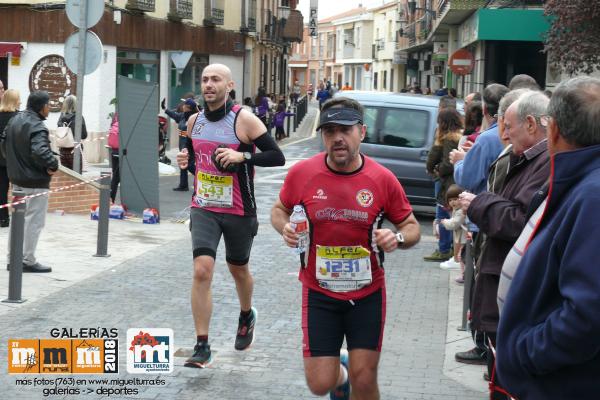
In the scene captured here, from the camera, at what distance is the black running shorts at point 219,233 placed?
6.91 metres

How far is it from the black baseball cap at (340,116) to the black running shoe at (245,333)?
103 inches

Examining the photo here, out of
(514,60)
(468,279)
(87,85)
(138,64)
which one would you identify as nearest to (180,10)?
(138,64)

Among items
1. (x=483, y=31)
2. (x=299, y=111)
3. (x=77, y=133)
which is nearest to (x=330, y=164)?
(x=77, y=133)

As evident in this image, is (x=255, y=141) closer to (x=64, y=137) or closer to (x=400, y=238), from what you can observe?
(x=400, y=238)

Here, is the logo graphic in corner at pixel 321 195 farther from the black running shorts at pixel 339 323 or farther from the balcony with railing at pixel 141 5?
the balcony with railing at pixel 141 5

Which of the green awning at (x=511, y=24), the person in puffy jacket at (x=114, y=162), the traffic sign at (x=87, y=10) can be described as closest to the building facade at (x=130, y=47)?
the person in puffy jacket at (x=114, y=162)

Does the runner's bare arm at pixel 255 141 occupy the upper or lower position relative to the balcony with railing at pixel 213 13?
lower

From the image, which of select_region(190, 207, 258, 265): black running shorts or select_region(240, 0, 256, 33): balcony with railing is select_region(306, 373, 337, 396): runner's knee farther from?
select_region(240, 0, 256, 33): balcony with railing

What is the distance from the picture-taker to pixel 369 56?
315ft

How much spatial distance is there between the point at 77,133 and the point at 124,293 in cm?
559

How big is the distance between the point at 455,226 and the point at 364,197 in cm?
397

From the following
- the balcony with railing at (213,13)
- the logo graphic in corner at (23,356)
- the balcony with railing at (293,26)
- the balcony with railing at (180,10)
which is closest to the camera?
the logo graphic in corner at (23,356)

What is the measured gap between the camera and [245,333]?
24.1 ft

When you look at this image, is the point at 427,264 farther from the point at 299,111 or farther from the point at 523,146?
the point at 299,111
